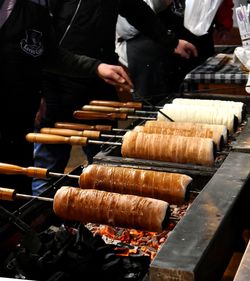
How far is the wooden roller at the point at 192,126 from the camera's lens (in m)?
2.53

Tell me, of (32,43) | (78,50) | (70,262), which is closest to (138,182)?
(70,262)

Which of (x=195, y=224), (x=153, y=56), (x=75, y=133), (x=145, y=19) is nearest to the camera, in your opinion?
(x=195, y=224)

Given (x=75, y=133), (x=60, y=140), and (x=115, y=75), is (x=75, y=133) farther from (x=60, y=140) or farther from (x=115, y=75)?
(x=115, y=75)

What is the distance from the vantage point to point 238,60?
4.17 meters

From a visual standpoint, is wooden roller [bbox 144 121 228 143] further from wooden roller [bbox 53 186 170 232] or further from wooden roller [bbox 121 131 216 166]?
wooden roller [bbox 53 186 170 232]

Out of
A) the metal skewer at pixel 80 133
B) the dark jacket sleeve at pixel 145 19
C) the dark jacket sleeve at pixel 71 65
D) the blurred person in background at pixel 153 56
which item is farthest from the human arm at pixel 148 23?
the metal skewer at pixel 80 133

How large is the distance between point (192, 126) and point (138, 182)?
63 cm

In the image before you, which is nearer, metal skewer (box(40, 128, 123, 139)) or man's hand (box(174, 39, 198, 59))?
metal skewer (box(40, 128, 123, 139))

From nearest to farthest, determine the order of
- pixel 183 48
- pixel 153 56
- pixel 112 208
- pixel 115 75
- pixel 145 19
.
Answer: pixel 112 208 < pixel 115 75 < pixel 145 19 < pixel 183 48 < pixel 153 56

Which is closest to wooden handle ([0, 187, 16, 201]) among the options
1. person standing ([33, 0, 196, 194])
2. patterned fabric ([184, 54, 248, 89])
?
person standing ([33, 0, 196, 194])

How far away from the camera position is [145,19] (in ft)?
13.2

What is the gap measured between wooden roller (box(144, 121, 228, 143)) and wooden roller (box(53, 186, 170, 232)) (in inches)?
27.8

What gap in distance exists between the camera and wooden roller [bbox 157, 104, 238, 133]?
9.05 feet

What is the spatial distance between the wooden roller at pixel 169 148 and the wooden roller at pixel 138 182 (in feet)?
0.81
